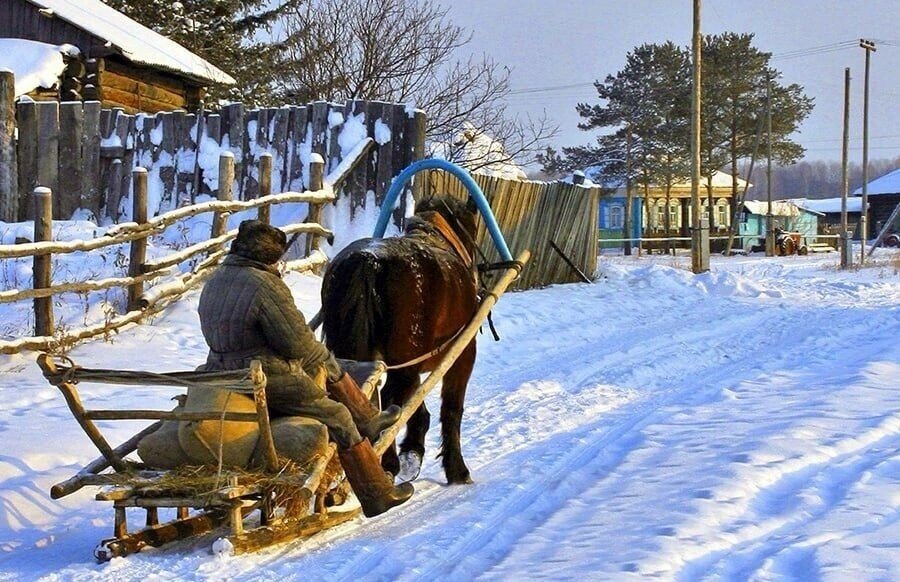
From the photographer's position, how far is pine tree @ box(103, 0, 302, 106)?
102 feet

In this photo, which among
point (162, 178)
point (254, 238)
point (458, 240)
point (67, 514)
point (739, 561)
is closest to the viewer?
point (739, 561)

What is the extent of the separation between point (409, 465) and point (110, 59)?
57.6 ft

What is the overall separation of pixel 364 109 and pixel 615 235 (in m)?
48.8

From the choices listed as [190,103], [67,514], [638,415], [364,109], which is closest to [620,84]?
[190,103]

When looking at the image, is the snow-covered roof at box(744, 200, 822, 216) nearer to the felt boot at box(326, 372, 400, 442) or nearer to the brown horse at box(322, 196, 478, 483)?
the brown horse at box(322, 196, 478, 483)

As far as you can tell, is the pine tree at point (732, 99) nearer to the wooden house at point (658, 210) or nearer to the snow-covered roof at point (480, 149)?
the wooden house at point (658, 210)

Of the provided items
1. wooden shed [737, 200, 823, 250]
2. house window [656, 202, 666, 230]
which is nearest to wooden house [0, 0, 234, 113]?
house window [656, 202, 666, 230]

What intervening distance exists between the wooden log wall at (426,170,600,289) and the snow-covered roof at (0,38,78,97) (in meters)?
8.40

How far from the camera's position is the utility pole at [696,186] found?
2256 centimetres

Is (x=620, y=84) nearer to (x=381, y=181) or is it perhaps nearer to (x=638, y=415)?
(x=381, y=181)

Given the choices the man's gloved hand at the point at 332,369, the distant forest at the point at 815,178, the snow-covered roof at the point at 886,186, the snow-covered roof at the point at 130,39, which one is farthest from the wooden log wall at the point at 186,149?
the distant forest at the point at 815,178

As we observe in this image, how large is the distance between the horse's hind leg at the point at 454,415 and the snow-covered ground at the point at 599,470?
0.45 feet

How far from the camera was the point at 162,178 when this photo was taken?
48.2 feet

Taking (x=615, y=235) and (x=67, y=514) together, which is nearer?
(x=67, y=514)
